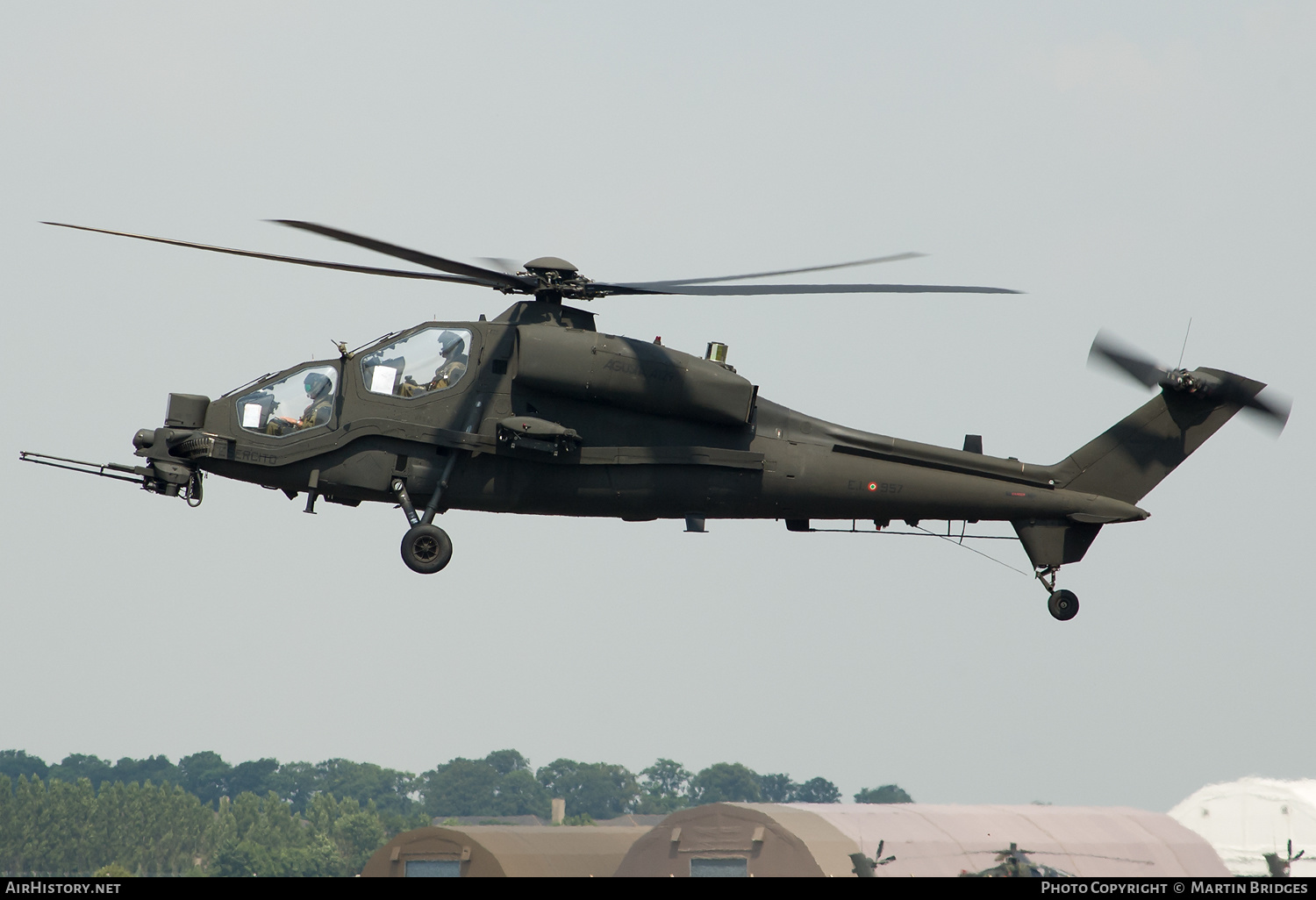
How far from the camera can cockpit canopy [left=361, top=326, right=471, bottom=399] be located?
75.5 ft

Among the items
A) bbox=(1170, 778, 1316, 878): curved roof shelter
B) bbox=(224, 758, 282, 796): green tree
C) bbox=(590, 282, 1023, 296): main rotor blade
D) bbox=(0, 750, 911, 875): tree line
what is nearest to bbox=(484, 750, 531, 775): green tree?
bbox=(0, 750, 911, 875): tree line

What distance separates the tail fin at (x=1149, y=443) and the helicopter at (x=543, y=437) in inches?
77.4

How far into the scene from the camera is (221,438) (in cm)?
2291

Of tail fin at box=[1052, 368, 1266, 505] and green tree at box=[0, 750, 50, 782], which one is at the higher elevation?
tail fin at box=[1052, 368, 1266, 505]

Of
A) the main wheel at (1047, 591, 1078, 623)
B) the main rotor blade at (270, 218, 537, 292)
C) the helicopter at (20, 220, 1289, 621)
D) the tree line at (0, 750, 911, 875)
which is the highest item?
the main rotor blade at (270, 218, 537, 292)

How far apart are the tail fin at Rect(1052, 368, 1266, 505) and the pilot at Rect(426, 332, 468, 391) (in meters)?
10.2

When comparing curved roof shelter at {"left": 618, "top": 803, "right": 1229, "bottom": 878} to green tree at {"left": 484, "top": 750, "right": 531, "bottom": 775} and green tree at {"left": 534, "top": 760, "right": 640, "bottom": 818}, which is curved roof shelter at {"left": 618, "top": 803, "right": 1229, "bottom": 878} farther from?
green tree at {"left": 484, "top": 750, "right": 531, "bottom": 775}

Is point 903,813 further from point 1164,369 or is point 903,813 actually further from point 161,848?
point 161,848

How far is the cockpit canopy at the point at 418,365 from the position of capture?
23000 millimetres

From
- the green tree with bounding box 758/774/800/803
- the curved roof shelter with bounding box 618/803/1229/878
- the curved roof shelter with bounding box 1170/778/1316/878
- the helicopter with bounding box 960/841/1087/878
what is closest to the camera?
the helicopter with bounding box 960/841/1087/878

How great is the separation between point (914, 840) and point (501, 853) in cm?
1035

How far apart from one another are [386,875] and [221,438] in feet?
63.4

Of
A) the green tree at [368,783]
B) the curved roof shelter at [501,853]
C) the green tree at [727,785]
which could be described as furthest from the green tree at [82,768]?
the curved roof shelter at [501,853]

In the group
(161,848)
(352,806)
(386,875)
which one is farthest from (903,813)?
(352,806)
